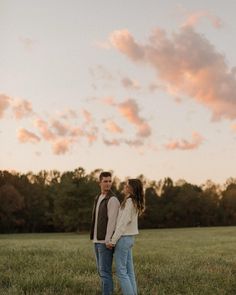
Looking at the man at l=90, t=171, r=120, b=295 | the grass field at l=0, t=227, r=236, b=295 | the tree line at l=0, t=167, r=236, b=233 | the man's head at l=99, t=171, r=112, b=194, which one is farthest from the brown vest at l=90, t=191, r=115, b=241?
the tree line at l=0, t=167, r=236, b=233

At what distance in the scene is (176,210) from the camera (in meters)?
101

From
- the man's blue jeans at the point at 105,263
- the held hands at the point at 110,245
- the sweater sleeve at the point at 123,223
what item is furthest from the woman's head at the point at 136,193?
the man's blue jeans at the point at 105,263

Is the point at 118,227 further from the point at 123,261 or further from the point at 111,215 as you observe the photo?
the point at 123,261

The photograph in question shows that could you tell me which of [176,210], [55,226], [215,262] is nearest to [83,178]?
[55,226]

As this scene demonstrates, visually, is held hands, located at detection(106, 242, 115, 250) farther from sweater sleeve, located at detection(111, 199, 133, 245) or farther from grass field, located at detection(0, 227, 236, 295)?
grass field, located at detection(0, 227, 236, 295)

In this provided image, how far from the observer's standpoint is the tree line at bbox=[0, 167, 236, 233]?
7638 centimetres

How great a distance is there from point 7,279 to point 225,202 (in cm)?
9664

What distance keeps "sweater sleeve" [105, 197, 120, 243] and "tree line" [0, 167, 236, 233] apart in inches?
2591

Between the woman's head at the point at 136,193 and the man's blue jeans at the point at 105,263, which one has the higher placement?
the woman's head at the point at 136,193

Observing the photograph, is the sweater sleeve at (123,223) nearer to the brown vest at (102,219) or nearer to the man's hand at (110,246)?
the man's hand at (110,246)

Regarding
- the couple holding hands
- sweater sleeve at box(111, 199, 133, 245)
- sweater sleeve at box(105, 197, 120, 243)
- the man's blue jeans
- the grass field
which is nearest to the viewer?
sweater sleeve at box(111, 199, 133, 245)

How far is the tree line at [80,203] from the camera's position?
7638 cm

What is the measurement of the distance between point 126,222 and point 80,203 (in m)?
67.5

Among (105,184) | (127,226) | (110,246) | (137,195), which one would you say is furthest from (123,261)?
(105,184)
